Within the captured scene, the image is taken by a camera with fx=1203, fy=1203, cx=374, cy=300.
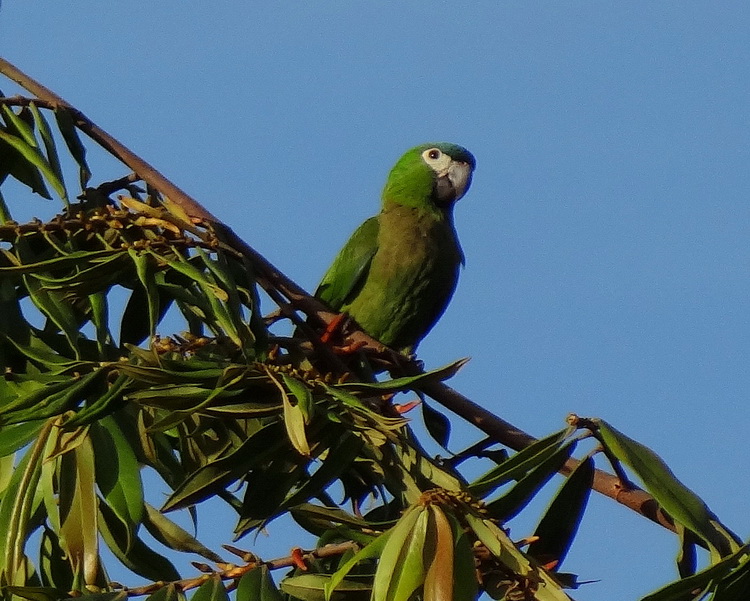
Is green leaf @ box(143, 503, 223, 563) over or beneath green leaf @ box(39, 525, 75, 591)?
over

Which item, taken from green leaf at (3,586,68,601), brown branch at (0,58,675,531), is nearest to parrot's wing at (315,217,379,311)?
brown branch at (0,58,675,531)

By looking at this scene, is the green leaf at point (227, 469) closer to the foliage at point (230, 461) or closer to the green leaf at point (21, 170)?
the foliage at point (230, 461)

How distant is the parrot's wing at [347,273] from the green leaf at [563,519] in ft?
7.04

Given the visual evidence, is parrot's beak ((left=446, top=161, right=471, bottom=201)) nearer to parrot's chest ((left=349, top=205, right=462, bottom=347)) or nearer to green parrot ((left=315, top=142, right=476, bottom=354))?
green parrot ((left=315, top=142, right=476, bottom=354))

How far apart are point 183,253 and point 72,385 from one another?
1.41 feet

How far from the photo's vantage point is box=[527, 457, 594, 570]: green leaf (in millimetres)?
1658

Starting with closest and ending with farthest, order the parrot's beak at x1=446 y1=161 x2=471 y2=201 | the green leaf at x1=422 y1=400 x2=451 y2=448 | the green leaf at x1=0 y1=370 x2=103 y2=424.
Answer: the green leaf at x1=0 y1=370 x2=103 y2=424 < the green leaf at x1=422 y1=400 x2=451 y2=448 < the parrot's beak at x1=446 y1=161 x2=471 y2=201

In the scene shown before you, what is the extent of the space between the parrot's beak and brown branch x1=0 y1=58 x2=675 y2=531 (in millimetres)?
1884

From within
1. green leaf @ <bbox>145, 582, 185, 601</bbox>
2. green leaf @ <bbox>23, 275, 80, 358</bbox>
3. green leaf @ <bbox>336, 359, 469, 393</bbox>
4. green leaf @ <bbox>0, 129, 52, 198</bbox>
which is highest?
green leaf @ <bbox>0, 129, 52, 198</bbox>

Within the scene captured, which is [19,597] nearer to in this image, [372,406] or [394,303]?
[372,406]

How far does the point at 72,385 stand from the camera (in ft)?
5.13

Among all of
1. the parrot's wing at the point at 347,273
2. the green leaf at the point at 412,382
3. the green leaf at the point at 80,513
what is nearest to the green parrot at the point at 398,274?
the parrot's wing at the point at 347,273

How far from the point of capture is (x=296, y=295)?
7.00 feet

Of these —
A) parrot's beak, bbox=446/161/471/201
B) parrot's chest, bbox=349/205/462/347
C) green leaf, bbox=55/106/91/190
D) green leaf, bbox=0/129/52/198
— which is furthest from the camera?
parrot's beak, bbox=446/161/471/201
